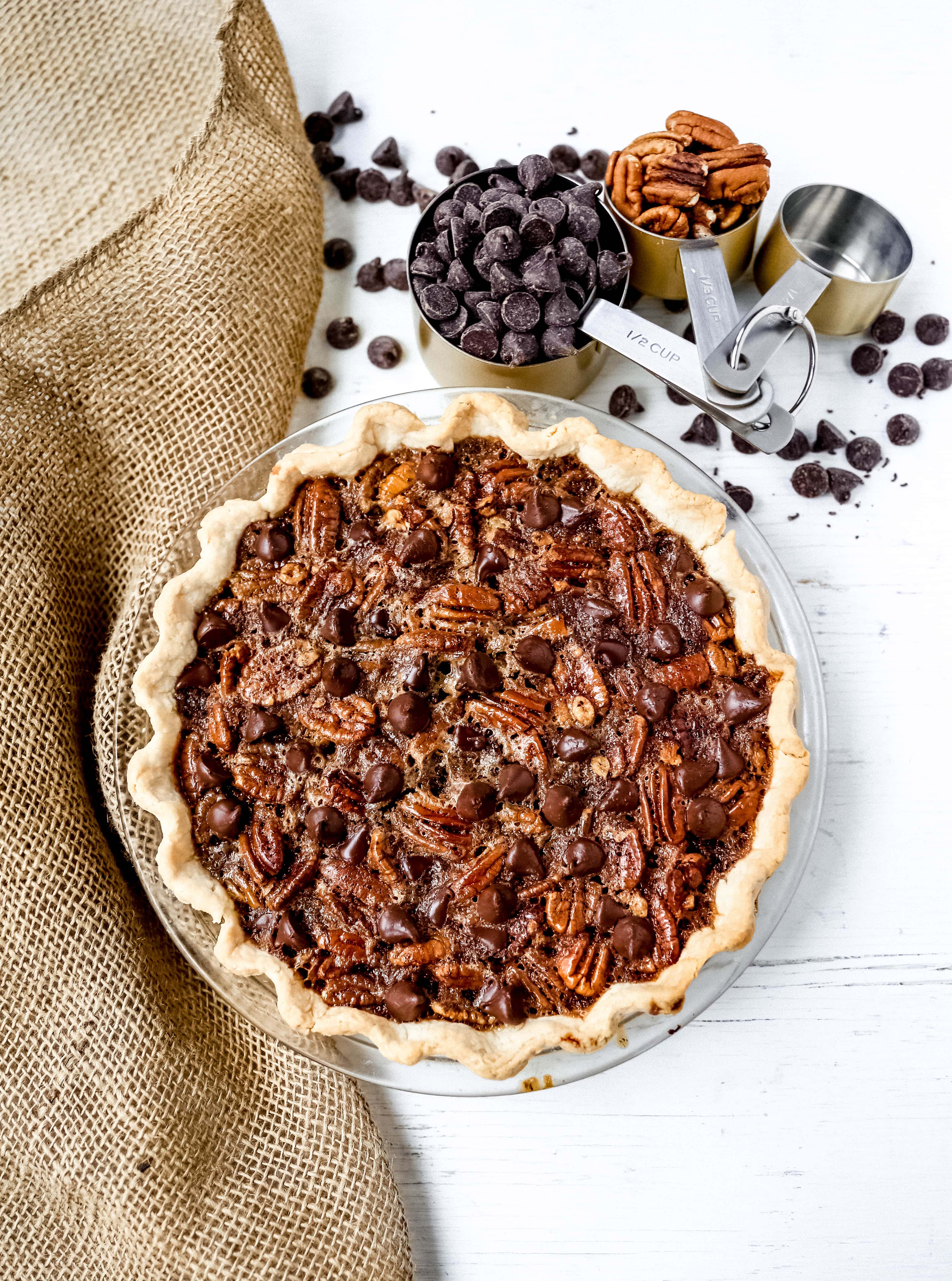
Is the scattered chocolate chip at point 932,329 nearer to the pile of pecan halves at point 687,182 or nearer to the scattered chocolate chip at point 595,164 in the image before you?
the pile of pecan halves at point 687,182

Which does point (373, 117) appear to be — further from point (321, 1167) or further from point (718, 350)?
point (321, 1167)

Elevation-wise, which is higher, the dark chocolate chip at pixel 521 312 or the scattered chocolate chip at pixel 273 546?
the dark chocolate chip at pixel 521 312

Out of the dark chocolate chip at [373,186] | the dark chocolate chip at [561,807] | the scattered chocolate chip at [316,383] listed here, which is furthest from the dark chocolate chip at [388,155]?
the dark chocolate chip at [561,807]

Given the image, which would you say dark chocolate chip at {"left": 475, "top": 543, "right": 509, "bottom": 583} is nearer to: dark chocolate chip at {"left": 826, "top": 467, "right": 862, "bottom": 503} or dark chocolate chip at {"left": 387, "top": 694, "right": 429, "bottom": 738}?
dark chocolate chip at {"left": 387, "top": 694, "right": 429, "bottom": 738}

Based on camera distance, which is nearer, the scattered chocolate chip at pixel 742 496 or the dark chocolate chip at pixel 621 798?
the dark chocolate chip at pixel 621 798

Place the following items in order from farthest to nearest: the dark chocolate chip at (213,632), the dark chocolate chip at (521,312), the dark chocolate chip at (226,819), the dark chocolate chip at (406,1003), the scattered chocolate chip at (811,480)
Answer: the scattered chocolate chip at (811,480) < the dark chocolate chip at (521,312) < the dark chocolate chip at (213,632) < the dark chocolate chip at (226,819) < the dark chocolate chip at (406,1003)

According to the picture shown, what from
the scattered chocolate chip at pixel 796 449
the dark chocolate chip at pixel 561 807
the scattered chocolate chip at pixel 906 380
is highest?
the scattered chocolate chip at pixel 906 380

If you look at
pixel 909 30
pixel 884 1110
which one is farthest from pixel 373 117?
pixel 884 1110
